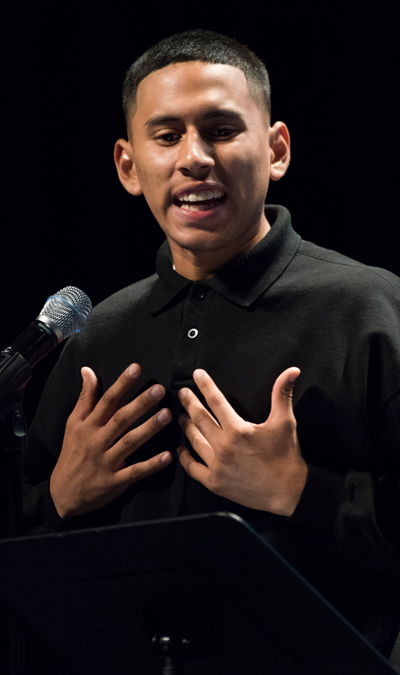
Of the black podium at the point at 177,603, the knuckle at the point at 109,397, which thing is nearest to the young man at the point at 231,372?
the knuckle at the point at 109,397

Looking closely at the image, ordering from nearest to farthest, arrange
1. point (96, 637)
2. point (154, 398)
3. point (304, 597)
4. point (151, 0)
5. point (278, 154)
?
point (304, 597)
point (96, 637)
point (154, 398)
point (278, 154)
point (151, 0)

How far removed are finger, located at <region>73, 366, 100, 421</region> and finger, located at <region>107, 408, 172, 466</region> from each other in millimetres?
117

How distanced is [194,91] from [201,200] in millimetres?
224

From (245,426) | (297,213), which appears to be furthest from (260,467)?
(297,213)

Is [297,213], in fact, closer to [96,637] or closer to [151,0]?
[151,0]

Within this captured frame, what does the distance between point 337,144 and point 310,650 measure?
5.43 ft

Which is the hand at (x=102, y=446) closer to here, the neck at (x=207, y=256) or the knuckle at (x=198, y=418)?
the knuckle at (x=198, y=418)

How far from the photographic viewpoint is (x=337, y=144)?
2250 millimetres

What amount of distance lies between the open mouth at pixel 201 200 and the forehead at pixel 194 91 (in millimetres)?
164

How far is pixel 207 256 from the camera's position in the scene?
1676 millimetres

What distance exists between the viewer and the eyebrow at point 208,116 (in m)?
1.56

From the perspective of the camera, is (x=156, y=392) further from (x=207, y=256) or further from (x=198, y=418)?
(x=207, y=256)

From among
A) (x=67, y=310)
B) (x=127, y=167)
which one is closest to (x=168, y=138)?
(x=127, y=167)

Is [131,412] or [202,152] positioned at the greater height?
[202,152]
